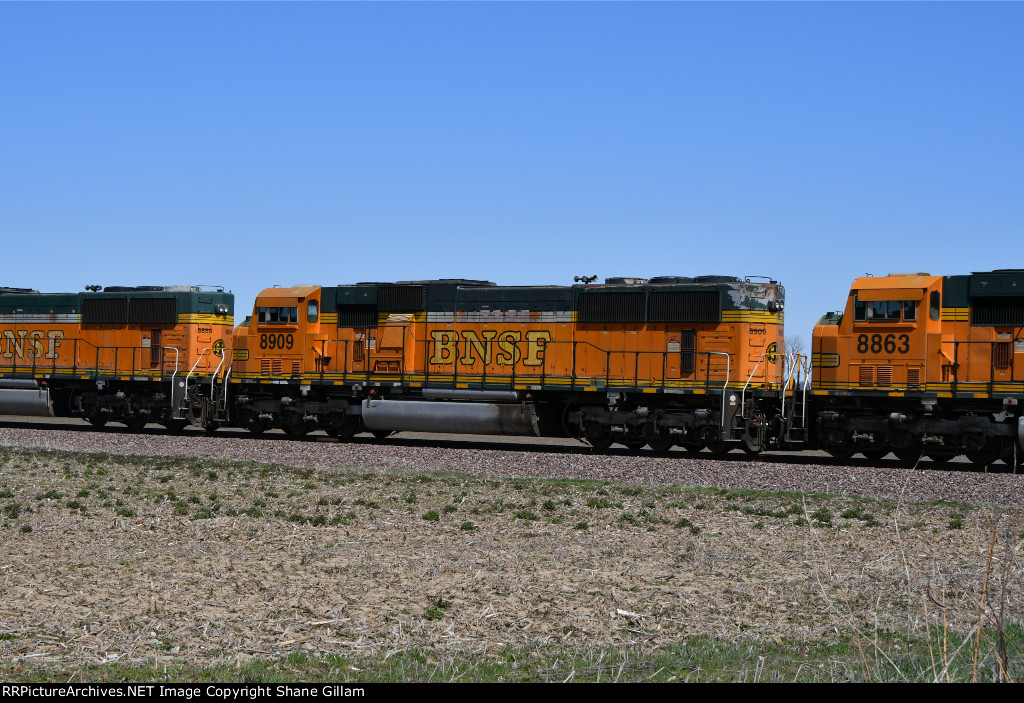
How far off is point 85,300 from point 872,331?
18.1m

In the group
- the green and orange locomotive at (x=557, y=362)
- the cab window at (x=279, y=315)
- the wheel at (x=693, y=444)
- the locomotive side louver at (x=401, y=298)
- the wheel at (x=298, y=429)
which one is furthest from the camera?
the cab window at (x=279, y=315)

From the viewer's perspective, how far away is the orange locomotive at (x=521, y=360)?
791 inches

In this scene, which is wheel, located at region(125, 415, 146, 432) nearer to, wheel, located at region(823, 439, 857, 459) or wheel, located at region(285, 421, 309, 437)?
wheel, located at region(285, 421, 309, 437)

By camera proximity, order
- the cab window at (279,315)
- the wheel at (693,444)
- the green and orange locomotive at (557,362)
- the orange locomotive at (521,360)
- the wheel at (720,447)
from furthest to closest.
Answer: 1. the cab window at (279,315)
2. the wheel at (693,444)
3. the orange locomotive at (521,360)
4. the wheel at (720,447)
5. the green and orange locomotive at (557,362)

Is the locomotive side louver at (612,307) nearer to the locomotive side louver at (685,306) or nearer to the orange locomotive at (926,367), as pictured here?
the locomotive side louver at (685,306)

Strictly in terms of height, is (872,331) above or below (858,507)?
above

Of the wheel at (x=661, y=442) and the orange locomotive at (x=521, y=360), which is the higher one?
the orange locomotive at (x=521, y=360)

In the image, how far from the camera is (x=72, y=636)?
643 cm

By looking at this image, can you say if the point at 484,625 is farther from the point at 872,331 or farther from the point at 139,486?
the point at 872,331

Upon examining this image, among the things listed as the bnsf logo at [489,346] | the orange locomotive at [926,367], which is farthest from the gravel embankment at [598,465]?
the bnsf logo at [489,346]

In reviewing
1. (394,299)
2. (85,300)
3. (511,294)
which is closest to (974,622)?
(511,294)

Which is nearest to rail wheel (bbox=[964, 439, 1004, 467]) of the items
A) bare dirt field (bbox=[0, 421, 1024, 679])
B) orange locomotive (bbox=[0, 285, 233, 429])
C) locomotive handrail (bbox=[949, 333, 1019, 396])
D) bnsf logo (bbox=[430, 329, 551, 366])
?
locomotive handrail (bbox=[949, 333, 1019, 396])

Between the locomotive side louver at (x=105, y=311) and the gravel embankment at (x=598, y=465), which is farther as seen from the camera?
the locomotive side louver at (x=105, y=311)

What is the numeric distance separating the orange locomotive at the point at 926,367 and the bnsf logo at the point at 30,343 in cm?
1811
